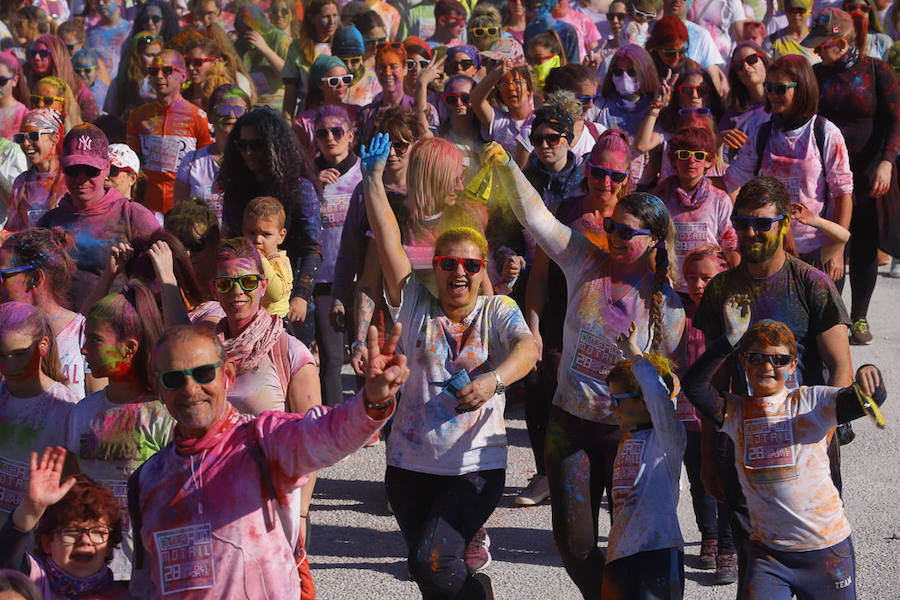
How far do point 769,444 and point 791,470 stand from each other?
4.9 inches

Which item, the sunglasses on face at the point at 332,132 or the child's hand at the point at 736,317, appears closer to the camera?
the child's hand at the point at 736,317

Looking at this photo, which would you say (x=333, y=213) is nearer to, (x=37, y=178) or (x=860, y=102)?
(x=37, y=178)

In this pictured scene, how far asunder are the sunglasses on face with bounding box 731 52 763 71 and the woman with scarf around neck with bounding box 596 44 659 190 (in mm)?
546

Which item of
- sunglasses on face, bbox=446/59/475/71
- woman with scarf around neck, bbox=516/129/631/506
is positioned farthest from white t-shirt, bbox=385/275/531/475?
sunglasses on face, bbox=446/59/475/71

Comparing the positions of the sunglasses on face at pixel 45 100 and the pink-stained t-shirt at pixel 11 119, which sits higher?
the sunglasses on face at pixel 45 100

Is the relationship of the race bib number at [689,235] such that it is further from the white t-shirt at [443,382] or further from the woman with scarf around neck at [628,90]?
the woman with scarf around neck at [628,90]

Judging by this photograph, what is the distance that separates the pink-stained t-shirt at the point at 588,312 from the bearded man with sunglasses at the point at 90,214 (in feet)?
7.00

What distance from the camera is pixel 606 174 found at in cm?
601

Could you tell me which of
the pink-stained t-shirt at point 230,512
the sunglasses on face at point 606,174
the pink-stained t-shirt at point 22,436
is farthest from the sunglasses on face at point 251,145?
the pink-stained t-shirt at point 230,512

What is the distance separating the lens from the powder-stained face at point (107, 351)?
14.8 feet

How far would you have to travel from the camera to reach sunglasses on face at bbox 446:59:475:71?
9445 mm

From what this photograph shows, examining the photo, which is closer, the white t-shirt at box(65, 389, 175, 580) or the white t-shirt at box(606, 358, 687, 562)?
the white t-shirt at box(65, 389, 175, 580)

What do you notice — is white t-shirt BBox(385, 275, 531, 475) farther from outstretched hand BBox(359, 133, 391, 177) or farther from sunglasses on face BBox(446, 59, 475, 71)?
sunglasses on face BBox(446, 59, 475, 71)

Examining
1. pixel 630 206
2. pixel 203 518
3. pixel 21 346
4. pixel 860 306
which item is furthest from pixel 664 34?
pixel 203 518
